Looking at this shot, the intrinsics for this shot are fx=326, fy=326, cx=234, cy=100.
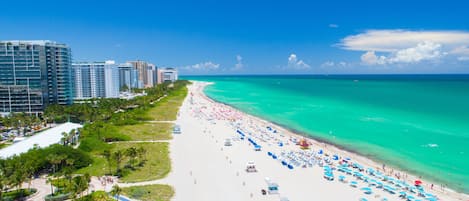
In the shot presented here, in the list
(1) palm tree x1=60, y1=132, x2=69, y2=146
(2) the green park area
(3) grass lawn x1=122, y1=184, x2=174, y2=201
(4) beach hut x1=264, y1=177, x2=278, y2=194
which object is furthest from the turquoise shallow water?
(1) palm tree x1=60, y1=132, x2=69, y2=146

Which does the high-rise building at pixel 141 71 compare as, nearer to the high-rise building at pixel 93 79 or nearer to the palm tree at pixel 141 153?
the high-rise building at pixel 93 79

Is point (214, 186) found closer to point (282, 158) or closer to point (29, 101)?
point (282, 158)

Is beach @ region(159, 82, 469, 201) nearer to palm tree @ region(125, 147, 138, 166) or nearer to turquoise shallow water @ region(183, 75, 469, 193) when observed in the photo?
turquoise shallow water @ region(183, 75, 469, 193)

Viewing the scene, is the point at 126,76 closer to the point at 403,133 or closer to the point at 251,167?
the point at 403,133

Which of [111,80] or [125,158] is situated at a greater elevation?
[111,80]

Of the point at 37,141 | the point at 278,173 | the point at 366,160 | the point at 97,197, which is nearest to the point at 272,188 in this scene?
the point at 278,173

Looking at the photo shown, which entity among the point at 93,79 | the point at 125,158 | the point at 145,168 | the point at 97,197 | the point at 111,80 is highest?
the point at 93,79
